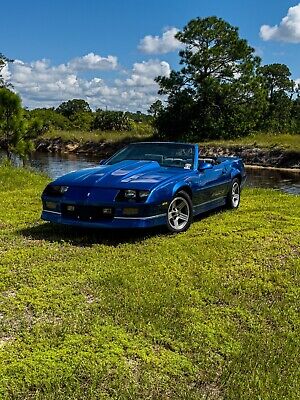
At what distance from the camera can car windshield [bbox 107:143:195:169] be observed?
685 centimetres

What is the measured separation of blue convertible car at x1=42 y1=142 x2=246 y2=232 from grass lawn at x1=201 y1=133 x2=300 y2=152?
25.5m

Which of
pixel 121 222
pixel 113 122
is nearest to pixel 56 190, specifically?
pixel 121 222

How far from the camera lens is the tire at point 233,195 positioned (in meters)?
7.96

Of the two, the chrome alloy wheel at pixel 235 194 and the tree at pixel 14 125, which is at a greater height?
the tree at pixel 14 125

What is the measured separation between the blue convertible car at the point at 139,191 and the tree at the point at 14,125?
12661mm

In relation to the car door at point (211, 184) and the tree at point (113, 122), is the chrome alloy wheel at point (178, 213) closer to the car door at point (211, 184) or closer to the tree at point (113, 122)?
the car door at point (211, 184)

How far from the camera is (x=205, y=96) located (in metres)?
39.3

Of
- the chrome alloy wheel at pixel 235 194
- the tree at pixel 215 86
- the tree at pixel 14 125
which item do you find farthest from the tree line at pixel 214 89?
the chrome alloy wheel at pixel 235 194

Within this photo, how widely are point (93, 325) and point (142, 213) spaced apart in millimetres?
2336

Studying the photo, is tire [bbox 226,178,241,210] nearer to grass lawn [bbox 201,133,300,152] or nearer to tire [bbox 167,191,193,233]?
tire [bbox 167,191,193,233]

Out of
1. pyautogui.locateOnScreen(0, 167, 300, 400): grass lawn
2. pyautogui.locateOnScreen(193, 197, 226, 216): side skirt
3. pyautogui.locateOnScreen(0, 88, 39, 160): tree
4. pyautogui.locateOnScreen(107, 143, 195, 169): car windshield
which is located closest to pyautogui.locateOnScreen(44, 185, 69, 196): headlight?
pyautogui.locateOnScreen(0, 167, 300, 400): grass lawn

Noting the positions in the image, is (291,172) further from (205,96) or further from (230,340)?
(230,340)

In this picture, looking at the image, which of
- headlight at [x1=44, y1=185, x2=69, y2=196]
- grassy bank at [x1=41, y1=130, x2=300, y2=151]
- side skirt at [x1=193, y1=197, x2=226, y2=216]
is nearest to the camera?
headlight at [x1=44, y1=185, x2=69, y2=196]

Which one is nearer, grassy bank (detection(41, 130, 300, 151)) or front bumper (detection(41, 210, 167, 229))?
front bumper (detection(41, 210, 167, 229))
